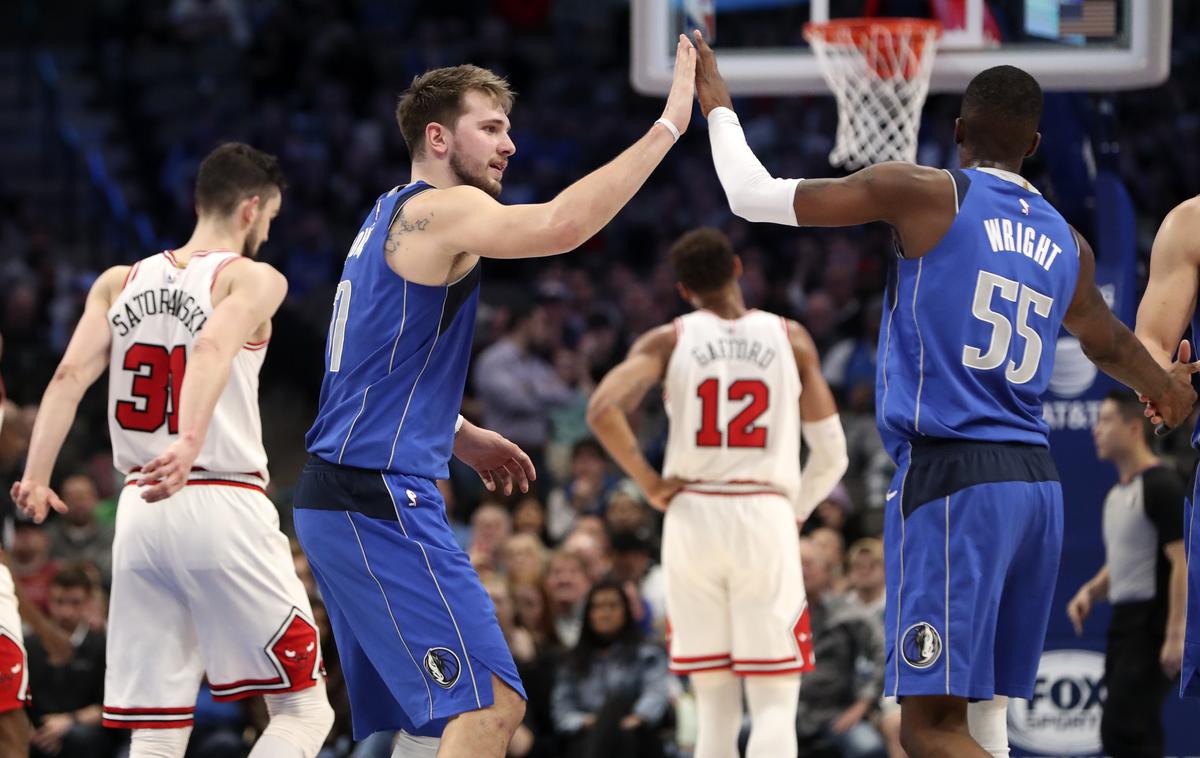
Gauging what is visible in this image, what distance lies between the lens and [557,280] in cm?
1728

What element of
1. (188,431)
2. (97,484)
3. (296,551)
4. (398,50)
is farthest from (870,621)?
(398,50)

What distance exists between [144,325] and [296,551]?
152 inches

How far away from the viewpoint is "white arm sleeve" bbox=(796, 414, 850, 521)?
27.0 ft

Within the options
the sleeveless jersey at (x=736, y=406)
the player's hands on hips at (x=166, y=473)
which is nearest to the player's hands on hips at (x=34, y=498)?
the player's hands on hips at (x=166, y=473)

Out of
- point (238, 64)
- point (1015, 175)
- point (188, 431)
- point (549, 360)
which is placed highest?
point (238, 64)

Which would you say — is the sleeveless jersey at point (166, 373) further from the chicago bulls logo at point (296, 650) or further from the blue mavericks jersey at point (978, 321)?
the blue mavericks jersey at point (978, 321)

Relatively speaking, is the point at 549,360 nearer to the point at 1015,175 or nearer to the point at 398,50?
the point at 398,50

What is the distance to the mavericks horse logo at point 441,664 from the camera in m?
4.95

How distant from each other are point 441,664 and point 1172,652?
4.05 meters

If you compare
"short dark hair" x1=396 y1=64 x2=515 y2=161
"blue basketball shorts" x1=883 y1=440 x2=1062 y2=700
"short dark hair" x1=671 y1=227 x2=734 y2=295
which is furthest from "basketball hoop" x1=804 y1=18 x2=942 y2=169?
"blue basketball shorts" x1=883 y1=440 x2=1062 y2=700

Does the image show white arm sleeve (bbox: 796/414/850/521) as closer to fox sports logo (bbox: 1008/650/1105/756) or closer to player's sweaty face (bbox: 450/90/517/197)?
fox sports logo (bbox: 1008/650/1105/756)

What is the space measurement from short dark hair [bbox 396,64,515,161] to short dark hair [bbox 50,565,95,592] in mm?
5311

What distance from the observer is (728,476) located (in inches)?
313

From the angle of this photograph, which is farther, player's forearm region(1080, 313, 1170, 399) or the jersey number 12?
the jersey number 12
